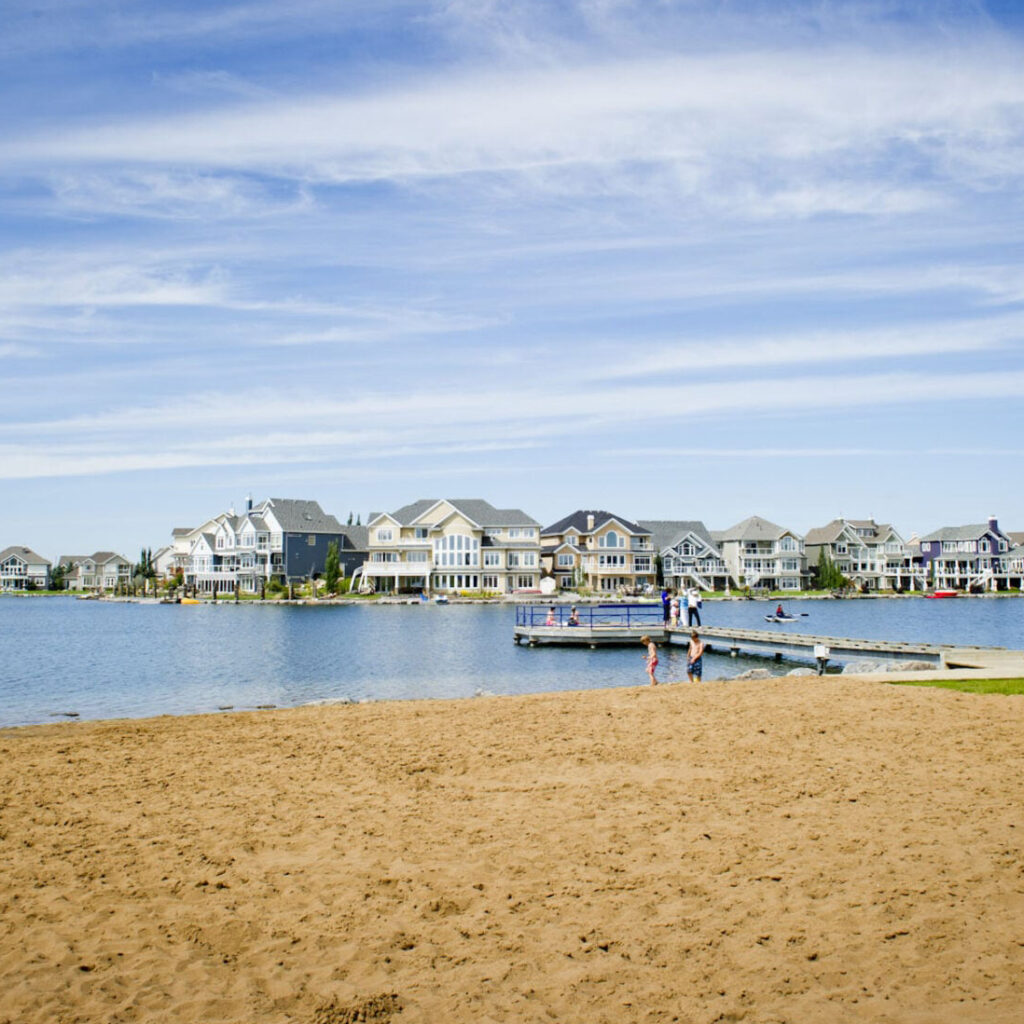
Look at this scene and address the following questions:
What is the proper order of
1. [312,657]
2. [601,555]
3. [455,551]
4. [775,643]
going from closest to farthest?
[775,643]
[312,657]
[455,551]
[601,555]

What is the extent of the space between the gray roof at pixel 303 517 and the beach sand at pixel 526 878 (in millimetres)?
102342

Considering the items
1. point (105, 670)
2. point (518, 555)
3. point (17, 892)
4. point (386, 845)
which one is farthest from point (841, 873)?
point (518, 555)

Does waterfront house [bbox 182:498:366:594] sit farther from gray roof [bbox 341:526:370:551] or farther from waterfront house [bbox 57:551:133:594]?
waterfront house [bbox 57:551:133:594]

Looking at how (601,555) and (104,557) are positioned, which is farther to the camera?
(104,557)

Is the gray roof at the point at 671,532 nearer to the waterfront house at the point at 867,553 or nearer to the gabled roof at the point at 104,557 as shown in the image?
the waterfront house at the point at 867,553

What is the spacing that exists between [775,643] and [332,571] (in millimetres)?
71820

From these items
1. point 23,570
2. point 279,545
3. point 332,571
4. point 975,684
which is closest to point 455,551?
point 332,571

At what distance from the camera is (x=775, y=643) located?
4559 centimetres

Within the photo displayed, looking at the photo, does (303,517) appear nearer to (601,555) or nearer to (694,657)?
(601,555)

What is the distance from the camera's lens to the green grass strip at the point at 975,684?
869 inches

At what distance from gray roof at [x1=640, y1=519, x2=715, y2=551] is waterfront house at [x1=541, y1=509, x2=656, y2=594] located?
611 centimetres

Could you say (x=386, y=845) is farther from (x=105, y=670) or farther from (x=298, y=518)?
(x=298, y=518)

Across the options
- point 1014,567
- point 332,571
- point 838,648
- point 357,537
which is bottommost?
point 838,648

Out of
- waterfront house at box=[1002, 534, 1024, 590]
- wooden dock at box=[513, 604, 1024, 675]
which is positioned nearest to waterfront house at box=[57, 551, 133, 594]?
wooden dock at box=[513, 604, 1024, 675]
